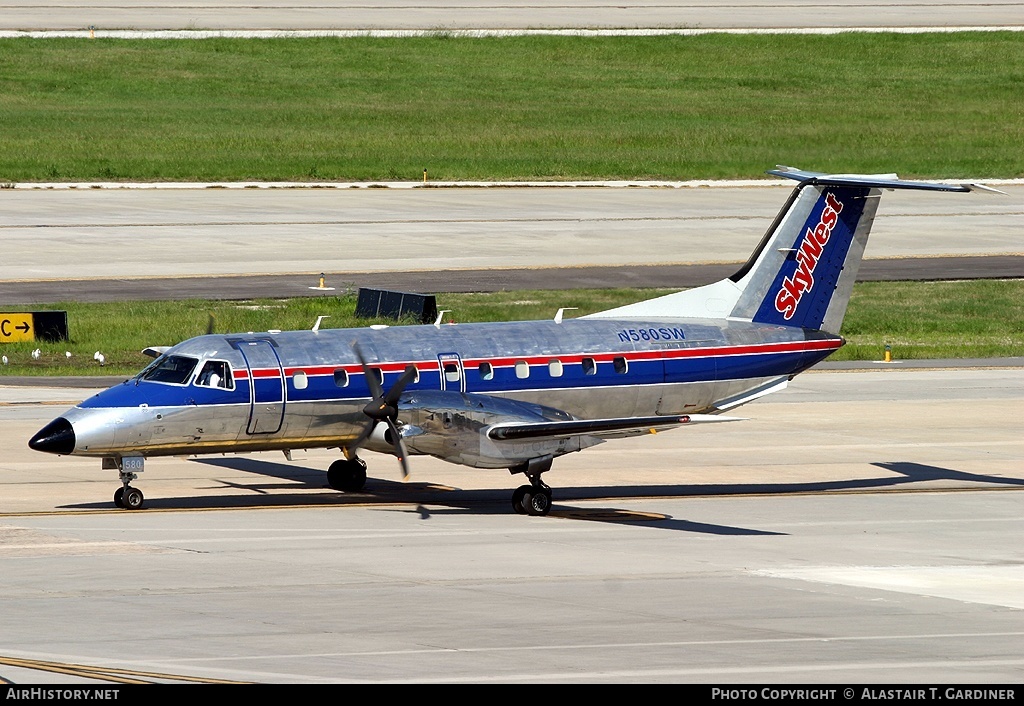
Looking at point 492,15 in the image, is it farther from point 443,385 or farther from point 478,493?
point 443,385

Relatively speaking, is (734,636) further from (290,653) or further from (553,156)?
(553,156)

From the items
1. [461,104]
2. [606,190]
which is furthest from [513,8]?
[606,190]

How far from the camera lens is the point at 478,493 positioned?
31.6 meters

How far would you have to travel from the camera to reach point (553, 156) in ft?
291

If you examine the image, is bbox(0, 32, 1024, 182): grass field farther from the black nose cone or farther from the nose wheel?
the black nose cone

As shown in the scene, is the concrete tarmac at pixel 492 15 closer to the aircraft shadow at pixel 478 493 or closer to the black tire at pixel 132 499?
the aircraft shadow at pixel 478 493

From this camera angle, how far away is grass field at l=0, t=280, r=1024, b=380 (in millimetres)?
47531

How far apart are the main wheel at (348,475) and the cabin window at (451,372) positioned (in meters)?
2.77

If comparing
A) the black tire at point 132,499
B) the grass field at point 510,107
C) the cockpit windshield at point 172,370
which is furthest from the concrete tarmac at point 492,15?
the black tire at point 132,499

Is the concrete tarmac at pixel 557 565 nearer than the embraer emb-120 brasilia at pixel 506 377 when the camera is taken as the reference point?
Yes

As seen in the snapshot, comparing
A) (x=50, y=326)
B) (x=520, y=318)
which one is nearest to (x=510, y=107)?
(x=520, y=318)

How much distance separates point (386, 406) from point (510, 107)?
236 feet

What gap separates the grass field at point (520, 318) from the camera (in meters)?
47.5

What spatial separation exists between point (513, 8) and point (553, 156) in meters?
33.2
